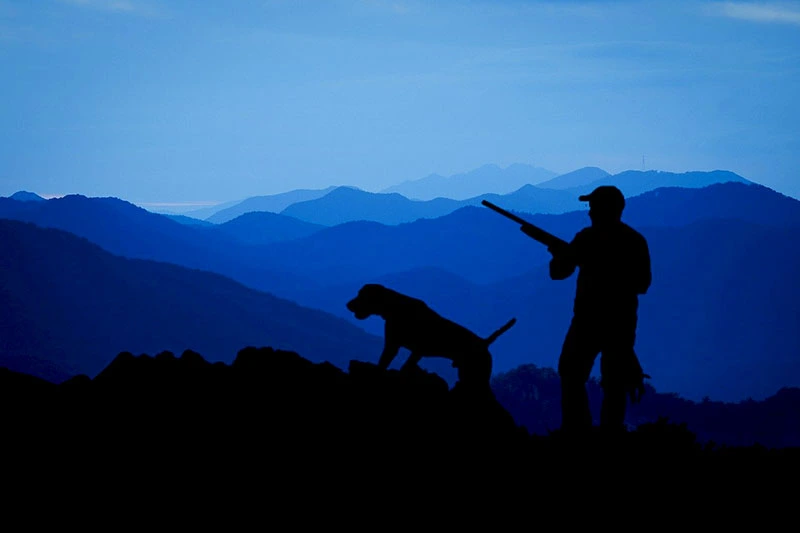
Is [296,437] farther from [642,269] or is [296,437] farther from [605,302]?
[642,269]

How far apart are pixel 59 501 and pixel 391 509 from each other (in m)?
3.12

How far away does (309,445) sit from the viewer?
870cm

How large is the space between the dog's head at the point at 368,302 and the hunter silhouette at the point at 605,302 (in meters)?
2.17

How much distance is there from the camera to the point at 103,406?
9273mm

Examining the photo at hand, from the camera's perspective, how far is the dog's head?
1016cm

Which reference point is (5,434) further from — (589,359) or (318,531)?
(589,359)

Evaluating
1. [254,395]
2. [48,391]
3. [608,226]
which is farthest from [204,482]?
[608,226]

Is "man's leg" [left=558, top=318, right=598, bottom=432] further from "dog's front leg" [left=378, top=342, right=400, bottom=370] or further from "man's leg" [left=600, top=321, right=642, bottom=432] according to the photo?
"dog's front leg" [left=378, top=342, right=400, bottom=370]

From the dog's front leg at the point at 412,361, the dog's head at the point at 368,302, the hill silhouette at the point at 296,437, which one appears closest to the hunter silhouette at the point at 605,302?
the hill silhouette at the point at 296,437

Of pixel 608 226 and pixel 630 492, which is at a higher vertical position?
pixel 608 226

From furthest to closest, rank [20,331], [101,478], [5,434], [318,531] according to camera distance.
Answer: [20,331]
[5,434]
[101,478]
[318,531]

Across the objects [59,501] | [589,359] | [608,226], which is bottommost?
[59,501]

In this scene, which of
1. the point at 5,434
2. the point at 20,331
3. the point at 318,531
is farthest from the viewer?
the point at 20,331

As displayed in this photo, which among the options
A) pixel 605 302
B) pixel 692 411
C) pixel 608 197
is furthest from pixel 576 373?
pixel 692 411
